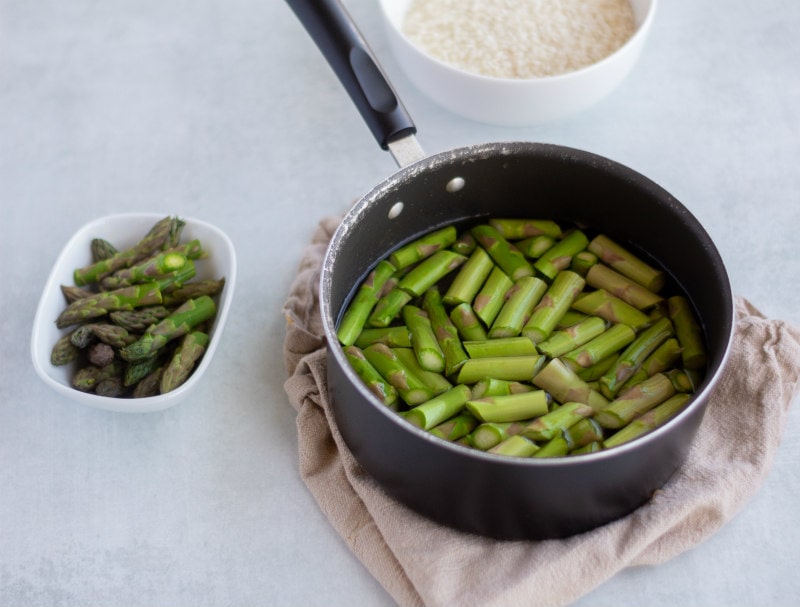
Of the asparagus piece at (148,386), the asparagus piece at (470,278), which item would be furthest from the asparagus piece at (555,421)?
the asparagus piece at (148,386)

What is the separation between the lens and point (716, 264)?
1.64m

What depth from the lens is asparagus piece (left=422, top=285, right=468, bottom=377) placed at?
1.77 m

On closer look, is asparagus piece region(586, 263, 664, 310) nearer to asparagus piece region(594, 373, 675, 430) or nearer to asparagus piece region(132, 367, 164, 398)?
asparagus piece region(594, 373, 675, 430)

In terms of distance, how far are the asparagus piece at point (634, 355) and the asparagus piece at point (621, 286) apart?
0.16 ft

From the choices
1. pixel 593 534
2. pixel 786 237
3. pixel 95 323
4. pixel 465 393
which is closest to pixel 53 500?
pixel 95 323

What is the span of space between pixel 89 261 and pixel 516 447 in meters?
1.06

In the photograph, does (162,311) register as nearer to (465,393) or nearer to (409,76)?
(465,393)

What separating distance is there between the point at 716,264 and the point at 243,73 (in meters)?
1.50

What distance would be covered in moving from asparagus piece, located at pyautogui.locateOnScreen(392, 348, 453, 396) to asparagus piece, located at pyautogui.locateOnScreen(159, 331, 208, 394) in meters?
0.41

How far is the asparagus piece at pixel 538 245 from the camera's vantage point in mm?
1945

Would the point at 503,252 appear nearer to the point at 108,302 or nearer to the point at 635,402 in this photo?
the point at 635,402

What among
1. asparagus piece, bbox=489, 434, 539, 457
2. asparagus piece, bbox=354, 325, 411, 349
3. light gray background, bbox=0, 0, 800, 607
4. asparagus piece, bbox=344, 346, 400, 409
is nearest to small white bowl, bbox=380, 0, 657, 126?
light gray background, bbox=0, 0, 800, 607

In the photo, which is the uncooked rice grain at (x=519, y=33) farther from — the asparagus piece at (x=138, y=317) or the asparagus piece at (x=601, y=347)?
the asparagus piece at (x=138, y=317)

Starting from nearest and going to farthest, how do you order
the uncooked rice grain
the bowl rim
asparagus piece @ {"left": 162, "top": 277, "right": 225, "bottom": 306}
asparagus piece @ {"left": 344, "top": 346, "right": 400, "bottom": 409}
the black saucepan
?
1. the black saucepan
2. asparagus piece @ {"left": 344, "top": 346, "right": 400, "bottom": 409}
3. asparagus piece @ {"left": 162, "top": 277, "right": 225, "bottom": 306}
4. the bowl rim
5. the uncooked rice grain
